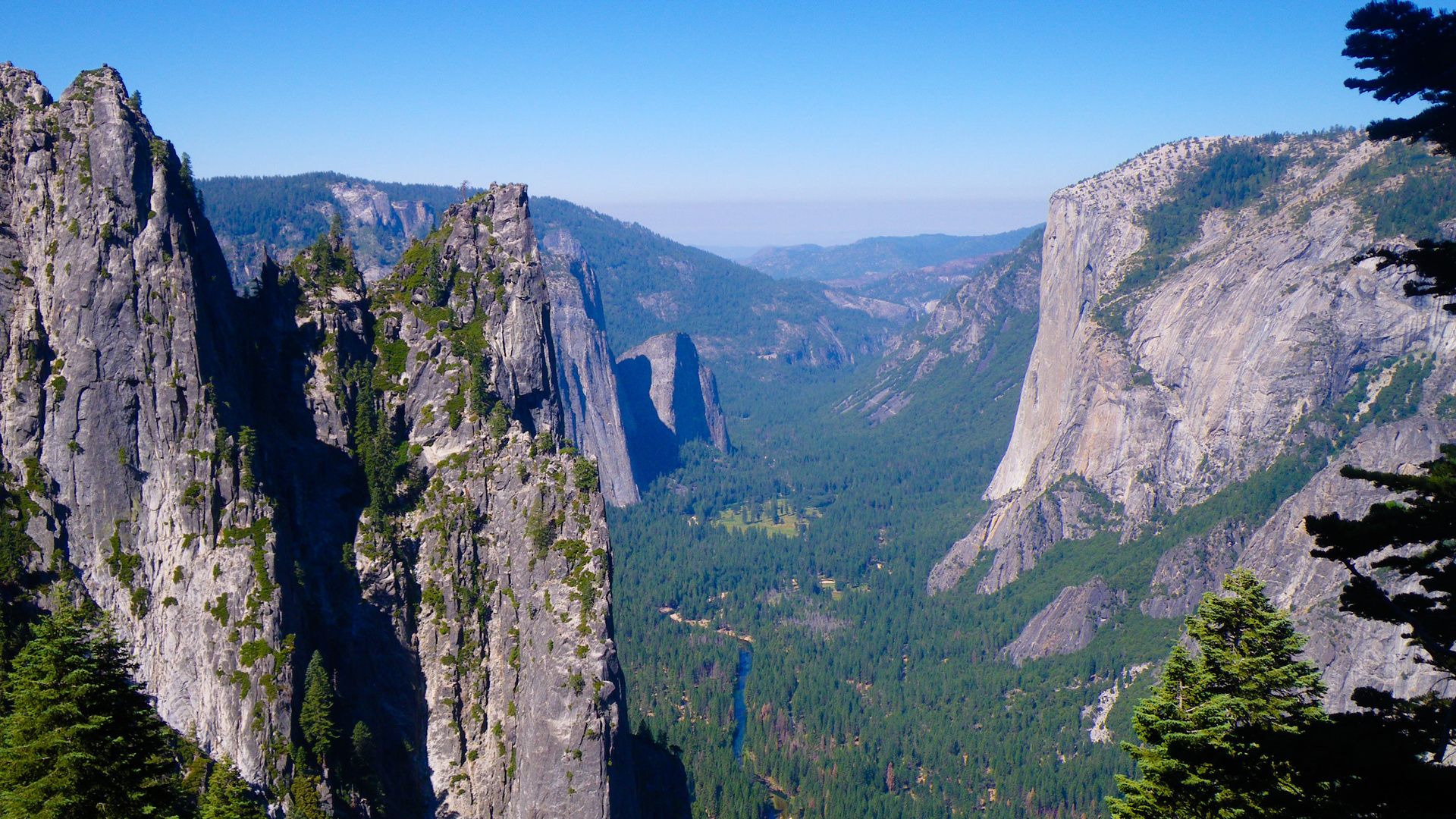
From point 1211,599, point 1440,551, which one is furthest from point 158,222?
point 1440,551

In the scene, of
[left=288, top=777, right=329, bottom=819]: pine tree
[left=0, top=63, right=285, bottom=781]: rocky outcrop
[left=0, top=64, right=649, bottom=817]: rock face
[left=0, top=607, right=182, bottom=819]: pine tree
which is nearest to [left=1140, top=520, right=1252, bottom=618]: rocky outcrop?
[left=0, top=64, right=649, bottom=817]: rock face

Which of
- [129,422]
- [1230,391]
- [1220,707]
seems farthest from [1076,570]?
[129,422]

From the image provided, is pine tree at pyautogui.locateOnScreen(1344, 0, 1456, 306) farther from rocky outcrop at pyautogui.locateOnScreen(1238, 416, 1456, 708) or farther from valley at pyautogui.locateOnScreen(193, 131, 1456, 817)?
valley at pyautogui.locateOnScreen(193, 131, 1456, 817)

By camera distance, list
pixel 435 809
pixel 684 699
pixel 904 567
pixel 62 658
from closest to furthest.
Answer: pixel 62 658
pixel 435 809
pixel 684 699
pixel 904 567

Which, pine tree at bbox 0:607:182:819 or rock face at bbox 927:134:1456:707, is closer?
pine tree at bbox 0:607:182:819

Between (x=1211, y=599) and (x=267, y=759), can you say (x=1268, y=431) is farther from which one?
(x=267, y=759)
